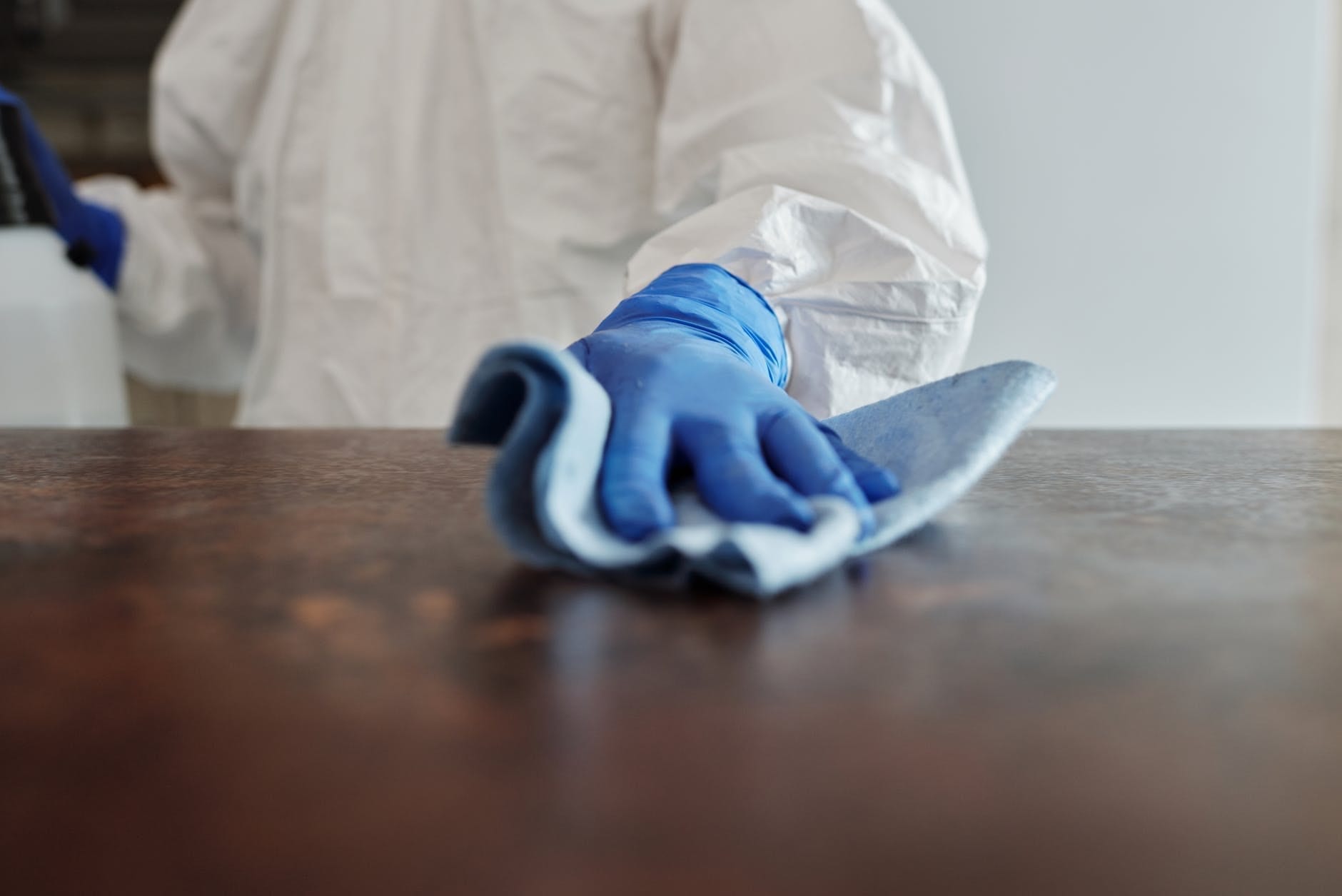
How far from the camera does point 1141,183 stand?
1424 millimetres

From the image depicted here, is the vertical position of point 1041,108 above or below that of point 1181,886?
above

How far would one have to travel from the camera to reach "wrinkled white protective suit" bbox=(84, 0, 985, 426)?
92 centimetres

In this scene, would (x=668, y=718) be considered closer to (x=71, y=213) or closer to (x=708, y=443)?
(x=708, y=443)

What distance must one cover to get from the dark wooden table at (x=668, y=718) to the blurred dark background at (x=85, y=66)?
192 centimetres

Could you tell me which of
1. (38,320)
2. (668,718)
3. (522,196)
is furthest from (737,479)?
(38,320)

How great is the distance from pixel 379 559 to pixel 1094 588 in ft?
0.86

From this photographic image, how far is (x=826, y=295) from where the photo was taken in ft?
Result: 2.90

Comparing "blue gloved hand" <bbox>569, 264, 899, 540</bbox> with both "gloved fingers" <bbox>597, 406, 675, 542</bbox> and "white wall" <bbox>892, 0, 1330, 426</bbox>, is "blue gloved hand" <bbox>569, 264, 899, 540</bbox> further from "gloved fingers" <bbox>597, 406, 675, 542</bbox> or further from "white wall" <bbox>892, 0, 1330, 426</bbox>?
"white wall" <bbox>892, 0, 1330, 426</bbox>

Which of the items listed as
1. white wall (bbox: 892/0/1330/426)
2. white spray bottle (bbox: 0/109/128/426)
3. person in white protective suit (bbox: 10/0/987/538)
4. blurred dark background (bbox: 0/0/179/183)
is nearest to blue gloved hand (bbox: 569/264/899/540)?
person in white protective suit (bbox: 10/0/987/538)

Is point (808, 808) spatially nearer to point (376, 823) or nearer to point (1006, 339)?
point (376, 823)

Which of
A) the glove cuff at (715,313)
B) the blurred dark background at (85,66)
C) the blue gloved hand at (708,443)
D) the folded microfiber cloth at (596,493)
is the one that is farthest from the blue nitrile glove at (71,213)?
the folded microfiber cloth at (596,493)

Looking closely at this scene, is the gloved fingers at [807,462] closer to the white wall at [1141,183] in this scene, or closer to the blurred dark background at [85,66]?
the white wall at [1141,183]

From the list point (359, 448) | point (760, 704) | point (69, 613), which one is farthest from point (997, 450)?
point (359, 448)

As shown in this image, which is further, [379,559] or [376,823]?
[379,559]
